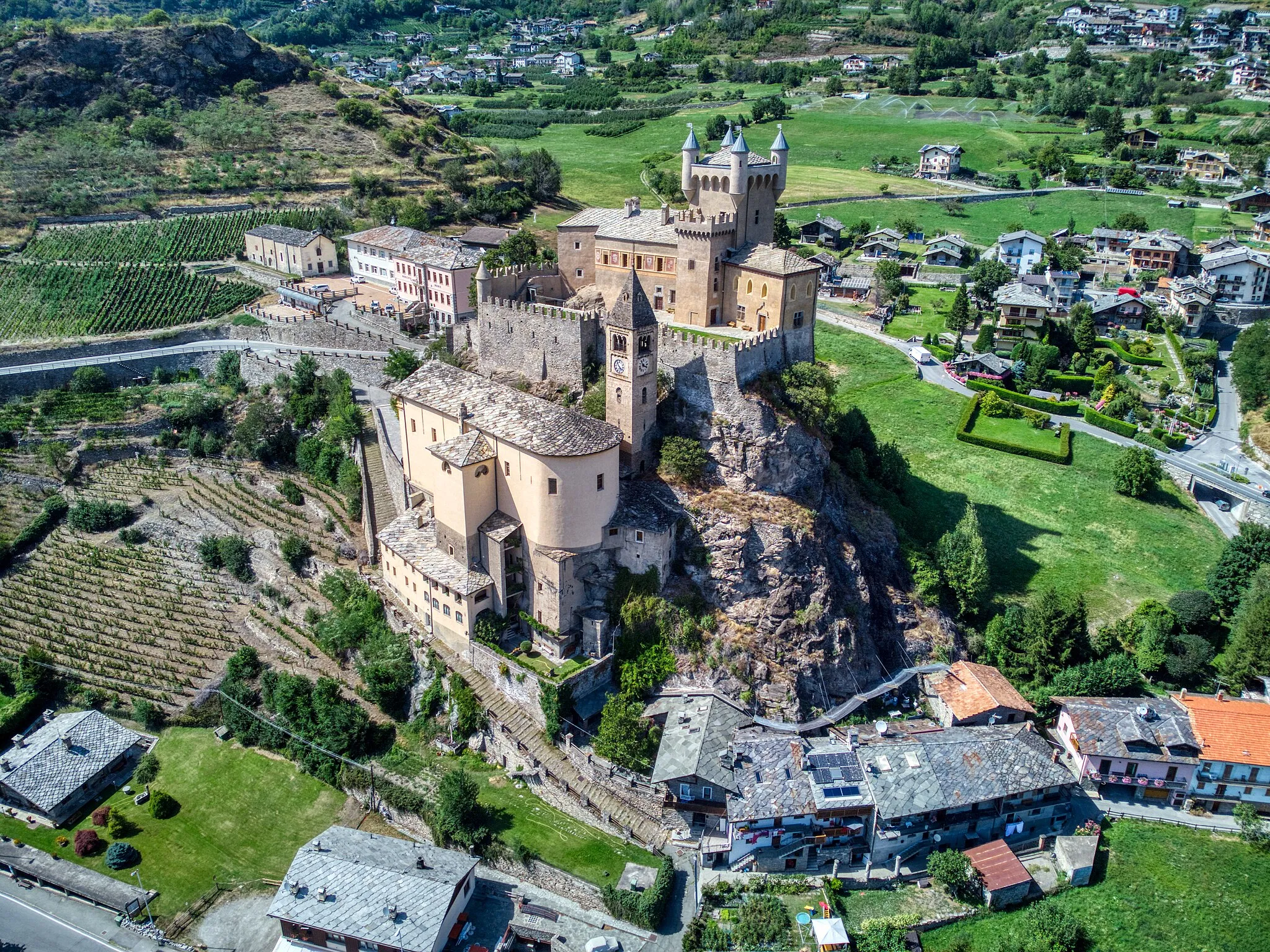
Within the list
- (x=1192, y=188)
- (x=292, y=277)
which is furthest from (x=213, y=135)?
(x=1192, y=188)

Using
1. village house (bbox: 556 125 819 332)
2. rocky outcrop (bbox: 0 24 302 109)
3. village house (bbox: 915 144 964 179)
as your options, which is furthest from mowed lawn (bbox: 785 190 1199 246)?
rocky outcrop (bbox: 0 24 302 109)

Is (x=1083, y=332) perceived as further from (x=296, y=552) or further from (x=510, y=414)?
(x=296, y=552)

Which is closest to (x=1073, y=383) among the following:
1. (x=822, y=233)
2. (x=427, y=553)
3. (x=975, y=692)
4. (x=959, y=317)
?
(x=959, y=317)

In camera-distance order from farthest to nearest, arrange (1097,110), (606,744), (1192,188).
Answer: (1097,110) → (1192,188) → (606,744)

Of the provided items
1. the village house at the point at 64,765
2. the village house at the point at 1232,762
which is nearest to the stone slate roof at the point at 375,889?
the village house at the point at 64,765

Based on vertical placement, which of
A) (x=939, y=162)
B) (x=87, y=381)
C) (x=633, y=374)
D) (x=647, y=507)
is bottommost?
(x=87, y=381)

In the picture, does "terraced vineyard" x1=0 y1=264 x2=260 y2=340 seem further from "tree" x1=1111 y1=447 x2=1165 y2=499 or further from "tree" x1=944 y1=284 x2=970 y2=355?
"tree" x1=1111 y1=447 x2=1165 y2=499

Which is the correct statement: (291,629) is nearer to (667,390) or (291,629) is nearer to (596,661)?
(596,661)

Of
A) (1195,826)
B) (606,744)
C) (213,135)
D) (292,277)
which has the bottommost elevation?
(1195,826)
